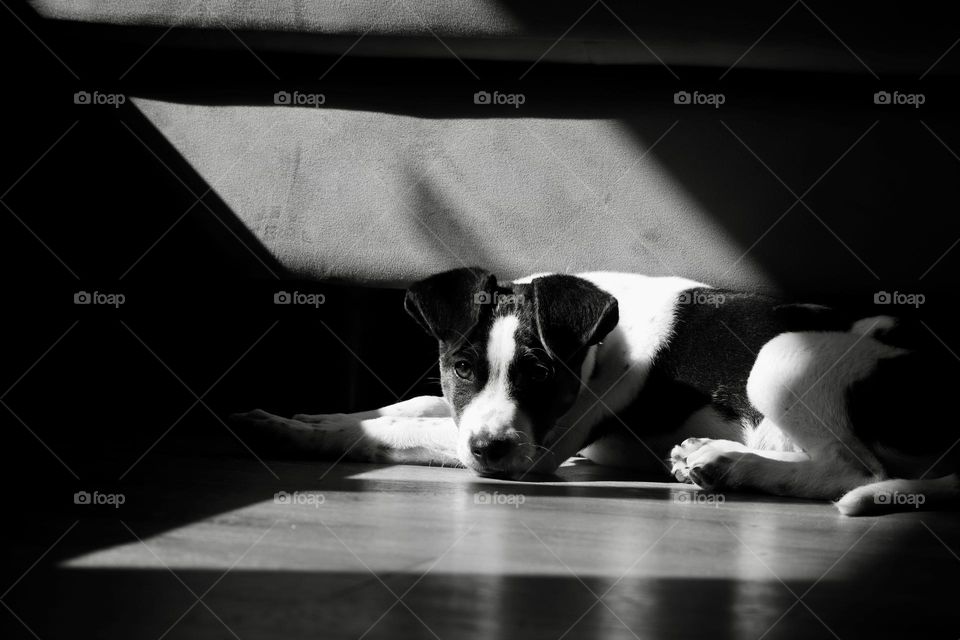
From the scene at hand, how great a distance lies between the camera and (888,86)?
3461mm

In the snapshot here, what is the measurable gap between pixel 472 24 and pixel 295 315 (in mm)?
1300

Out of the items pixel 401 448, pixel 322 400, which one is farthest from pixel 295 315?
pixel 401 448

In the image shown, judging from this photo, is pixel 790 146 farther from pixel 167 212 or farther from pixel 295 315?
pixel 167 212

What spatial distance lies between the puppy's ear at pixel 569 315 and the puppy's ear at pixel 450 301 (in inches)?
6.7

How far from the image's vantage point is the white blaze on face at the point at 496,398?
9.12 ft

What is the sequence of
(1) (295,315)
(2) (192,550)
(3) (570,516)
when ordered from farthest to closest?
(1) (295,315) → (3) (570,516) → (2) (192,550)
